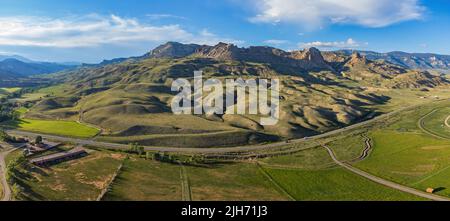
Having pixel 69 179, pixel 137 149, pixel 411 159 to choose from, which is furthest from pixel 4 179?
pixel 411 159

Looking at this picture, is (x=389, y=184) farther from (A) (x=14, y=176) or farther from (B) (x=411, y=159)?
(A) (x=14, y=176)

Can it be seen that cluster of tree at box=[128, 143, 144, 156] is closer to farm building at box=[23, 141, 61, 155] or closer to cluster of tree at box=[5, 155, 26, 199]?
farm building at box=[23, 141, 61, 155]

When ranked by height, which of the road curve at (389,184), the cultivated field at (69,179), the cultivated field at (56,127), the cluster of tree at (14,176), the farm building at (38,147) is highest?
the cultivated field at (56,127)

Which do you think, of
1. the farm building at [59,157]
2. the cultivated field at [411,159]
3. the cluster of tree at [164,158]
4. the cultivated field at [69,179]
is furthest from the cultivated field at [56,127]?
the cultivated field at [411,159]

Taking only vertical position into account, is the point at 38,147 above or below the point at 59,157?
above

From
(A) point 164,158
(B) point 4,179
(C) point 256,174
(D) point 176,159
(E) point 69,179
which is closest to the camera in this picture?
(B) point 4,179

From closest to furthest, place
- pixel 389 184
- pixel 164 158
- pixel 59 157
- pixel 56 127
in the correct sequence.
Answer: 1. pixel 389 184
2. pixel 59 157
3. pixel 164 158
4. pixel 56 127

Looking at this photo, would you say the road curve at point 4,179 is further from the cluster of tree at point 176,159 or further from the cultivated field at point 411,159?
the cultivated field at point 411,159

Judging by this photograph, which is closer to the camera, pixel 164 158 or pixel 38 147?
pixel 164 158

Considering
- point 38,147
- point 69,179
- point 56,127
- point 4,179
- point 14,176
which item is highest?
point 56,127
